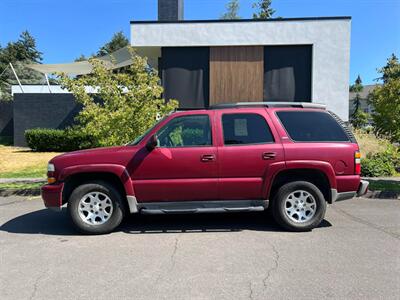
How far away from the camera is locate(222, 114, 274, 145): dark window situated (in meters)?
6.27

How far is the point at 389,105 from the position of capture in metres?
9.40

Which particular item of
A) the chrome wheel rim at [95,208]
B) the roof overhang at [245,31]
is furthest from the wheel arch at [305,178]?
the roof overhang at [245,31]

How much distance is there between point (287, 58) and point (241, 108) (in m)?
12.4

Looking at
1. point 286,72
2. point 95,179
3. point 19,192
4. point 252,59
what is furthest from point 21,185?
point 286,72

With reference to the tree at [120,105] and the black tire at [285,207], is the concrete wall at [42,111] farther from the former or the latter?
the black tire at [285,207]

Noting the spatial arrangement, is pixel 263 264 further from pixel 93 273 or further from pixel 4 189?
pixel 4 189

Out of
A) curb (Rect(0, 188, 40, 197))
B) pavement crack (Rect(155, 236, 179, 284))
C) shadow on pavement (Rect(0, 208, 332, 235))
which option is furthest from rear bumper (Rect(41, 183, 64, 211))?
curb (Rect(0, 188, 40, 197))

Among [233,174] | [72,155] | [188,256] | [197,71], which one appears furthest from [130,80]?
[197,71]

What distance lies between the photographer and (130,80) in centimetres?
978

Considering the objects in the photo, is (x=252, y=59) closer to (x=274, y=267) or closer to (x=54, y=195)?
(x=54, y=195)

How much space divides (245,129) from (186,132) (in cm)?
92

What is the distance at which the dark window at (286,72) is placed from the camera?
18.0 m

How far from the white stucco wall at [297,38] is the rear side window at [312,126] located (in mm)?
11890

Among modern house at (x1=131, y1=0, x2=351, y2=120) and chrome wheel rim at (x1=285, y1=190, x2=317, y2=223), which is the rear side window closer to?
chrome wheel rim at (x1=285, y1=190, x2=317, y2=223)
